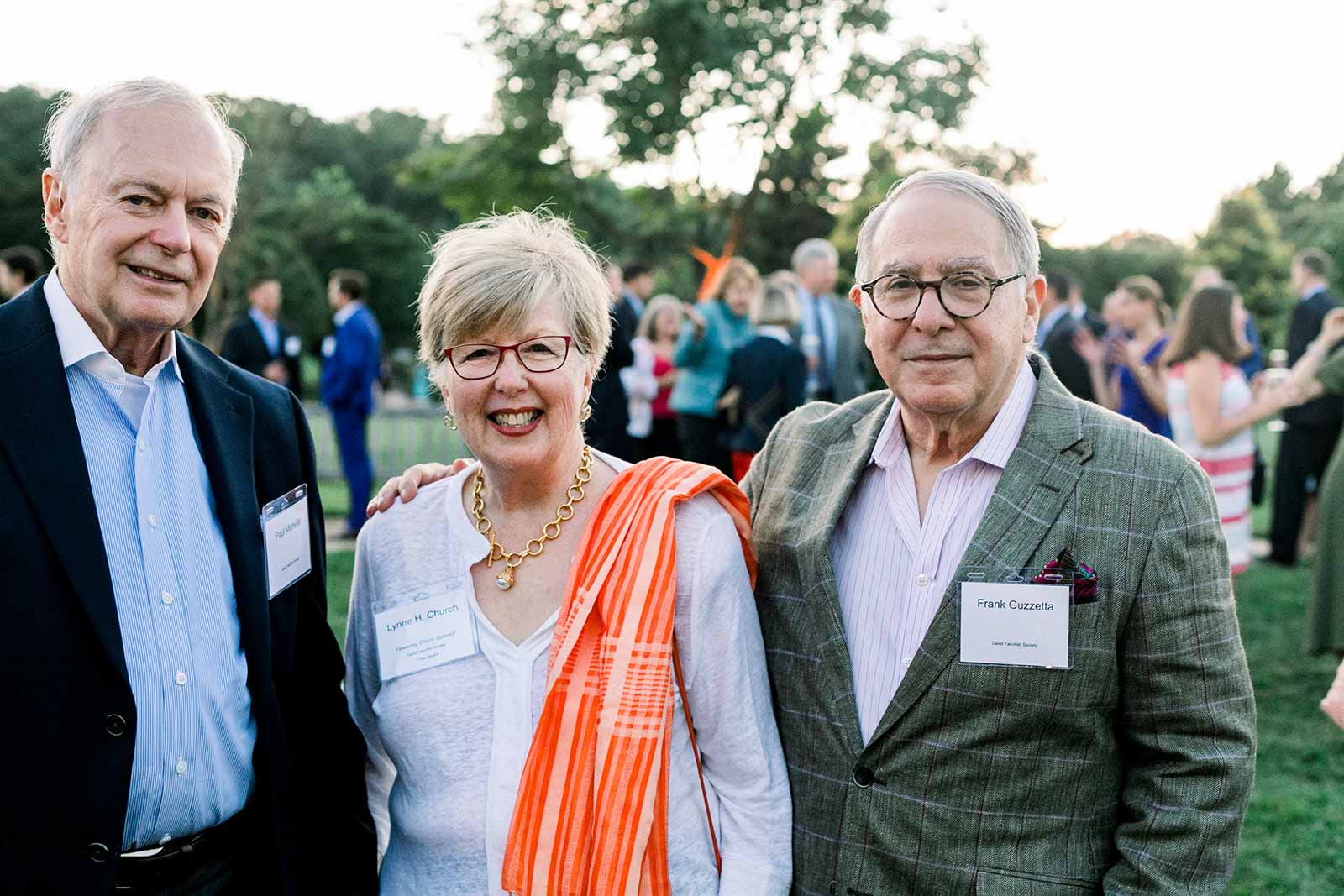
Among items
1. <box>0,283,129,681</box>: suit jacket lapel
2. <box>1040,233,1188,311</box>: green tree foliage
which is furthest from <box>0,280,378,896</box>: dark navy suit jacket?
<box>1040,233,1188,311</box>: green tree foliage

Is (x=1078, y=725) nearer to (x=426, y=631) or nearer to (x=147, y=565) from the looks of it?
(x=426, y=631)

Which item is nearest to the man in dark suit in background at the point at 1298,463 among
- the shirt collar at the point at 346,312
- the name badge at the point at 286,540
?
the shirt collar at the point at 346,312

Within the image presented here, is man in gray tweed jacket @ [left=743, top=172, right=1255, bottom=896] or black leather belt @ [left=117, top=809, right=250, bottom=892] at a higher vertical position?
man in gray tweed jacket @ [left=743, top=172, right=1255, bottom=896]

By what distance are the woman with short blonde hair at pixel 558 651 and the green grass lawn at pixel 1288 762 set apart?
259cm

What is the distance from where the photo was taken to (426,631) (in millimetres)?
2176

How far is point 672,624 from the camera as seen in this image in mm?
2051

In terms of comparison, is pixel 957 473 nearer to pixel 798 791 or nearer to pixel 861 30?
pixel 798 791

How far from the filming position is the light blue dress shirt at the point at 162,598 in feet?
6.33

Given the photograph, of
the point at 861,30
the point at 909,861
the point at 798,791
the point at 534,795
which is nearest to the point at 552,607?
the point at 534,795

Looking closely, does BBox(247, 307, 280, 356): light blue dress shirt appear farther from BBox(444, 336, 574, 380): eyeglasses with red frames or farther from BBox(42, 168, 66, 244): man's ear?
BBox(444, 336, 574, 380): eyeglasses with red frames

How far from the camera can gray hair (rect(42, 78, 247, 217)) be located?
202 cm

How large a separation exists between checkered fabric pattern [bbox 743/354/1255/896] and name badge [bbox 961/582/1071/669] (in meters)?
0.02

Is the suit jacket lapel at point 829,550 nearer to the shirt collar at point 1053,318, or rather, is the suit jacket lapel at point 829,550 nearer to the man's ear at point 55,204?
the man's ear at point 55,204

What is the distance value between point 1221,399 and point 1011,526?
165 inches
